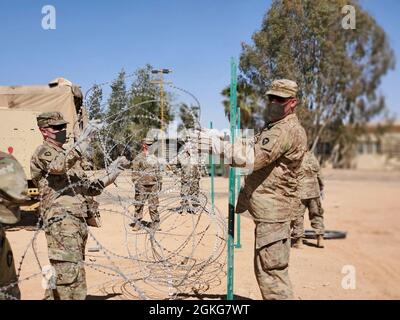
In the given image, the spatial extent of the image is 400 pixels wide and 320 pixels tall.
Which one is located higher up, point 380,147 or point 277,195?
point 380,147

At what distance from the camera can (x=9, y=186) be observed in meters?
2.56

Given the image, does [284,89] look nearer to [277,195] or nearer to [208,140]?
[208,140]

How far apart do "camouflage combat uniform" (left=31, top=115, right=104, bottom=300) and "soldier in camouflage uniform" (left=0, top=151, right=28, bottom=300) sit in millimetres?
695

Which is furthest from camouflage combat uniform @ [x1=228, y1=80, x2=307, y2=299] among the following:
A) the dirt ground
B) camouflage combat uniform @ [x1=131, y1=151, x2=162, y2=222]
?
camouflage combat uniform @ [x1=131, y1=151, x2=162, y2=222]

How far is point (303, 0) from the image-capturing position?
631cm

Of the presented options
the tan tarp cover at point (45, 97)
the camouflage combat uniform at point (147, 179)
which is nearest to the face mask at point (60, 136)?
the camouflage combat uniform at point (147, 179)

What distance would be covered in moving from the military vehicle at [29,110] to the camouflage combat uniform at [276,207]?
19.3ft

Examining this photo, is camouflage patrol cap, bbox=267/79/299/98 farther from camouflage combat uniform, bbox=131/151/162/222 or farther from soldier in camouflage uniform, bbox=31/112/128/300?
soldier in camouflage uniform, bbox=31/112/128/300

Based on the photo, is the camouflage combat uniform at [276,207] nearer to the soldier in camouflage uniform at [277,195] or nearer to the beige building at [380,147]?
the soldier in camouflage uniform at [277,195]

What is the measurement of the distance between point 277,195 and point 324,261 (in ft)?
11.2

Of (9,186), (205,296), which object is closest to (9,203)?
(9,186)

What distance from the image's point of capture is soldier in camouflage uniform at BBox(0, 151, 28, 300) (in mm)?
2568
